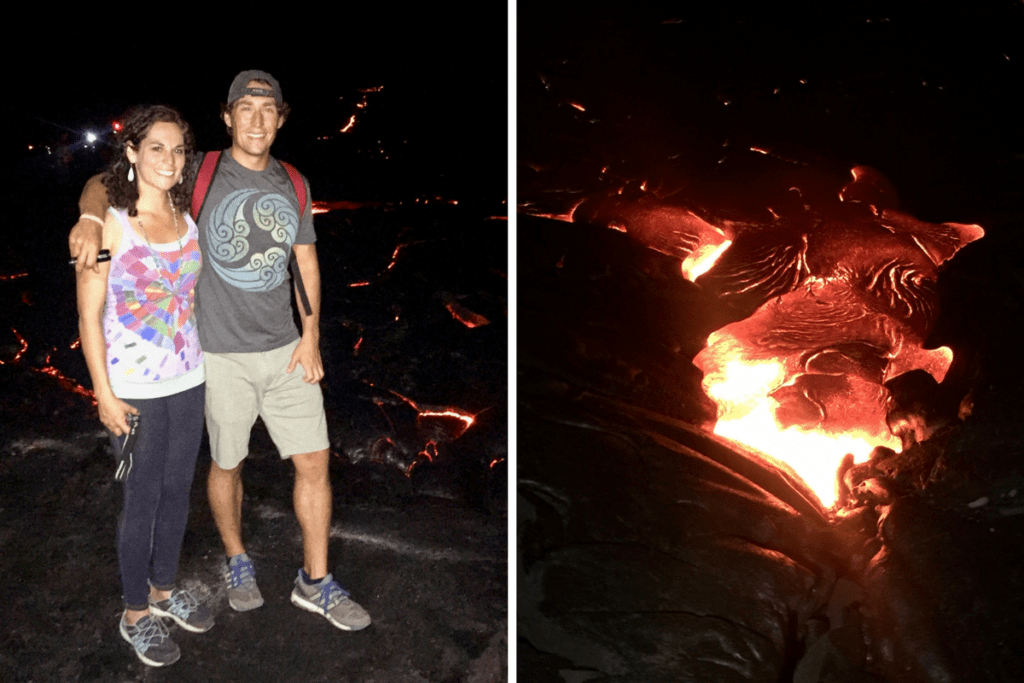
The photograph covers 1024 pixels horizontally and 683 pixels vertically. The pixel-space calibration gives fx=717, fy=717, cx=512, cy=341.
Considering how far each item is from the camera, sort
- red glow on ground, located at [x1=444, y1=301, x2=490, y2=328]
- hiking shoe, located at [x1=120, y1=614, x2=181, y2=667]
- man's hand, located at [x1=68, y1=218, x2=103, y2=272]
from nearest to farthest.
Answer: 1. man's hand, located at [x1=68, y1=218, x2=103, y2=272]
2. hiking shoe, located at [x1=120, y1=614, x2=181, y2=667]
3. red glow on ground, located at [x1=444, y1=301, x2=490, y2=328]

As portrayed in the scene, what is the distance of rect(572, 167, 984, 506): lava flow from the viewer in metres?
1.80

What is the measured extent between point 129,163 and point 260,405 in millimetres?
592

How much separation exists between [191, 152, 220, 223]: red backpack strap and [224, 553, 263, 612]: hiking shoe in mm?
788

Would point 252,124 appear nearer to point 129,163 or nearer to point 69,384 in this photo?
point 129,163

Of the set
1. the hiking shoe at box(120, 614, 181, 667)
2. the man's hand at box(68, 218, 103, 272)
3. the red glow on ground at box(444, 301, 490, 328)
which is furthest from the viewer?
the red glow on ground at box(444, 301, 490, 328)

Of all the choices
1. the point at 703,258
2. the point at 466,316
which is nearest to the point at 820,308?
the point at 703,258

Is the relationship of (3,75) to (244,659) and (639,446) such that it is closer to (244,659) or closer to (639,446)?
(244,659)

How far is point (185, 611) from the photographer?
5.38 ft

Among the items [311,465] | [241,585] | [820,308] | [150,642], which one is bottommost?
[150,642]

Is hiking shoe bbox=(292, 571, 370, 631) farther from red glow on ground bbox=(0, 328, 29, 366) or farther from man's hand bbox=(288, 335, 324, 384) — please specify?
red glow on ground bbox=(0, 328, 29, 366)

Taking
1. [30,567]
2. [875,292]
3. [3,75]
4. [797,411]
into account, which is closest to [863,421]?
[797,411]

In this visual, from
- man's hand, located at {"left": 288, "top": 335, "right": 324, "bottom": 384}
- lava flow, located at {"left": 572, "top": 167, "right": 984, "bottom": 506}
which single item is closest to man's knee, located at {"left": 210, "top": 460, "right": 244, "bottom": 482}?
man's hand, located at {"left": 288, "top": 335, "right": 324, "bottom": 384}

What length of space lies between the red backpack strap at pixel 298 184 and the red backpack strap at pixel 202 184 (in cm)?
15

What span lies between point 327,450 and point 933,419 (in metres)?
1.52
